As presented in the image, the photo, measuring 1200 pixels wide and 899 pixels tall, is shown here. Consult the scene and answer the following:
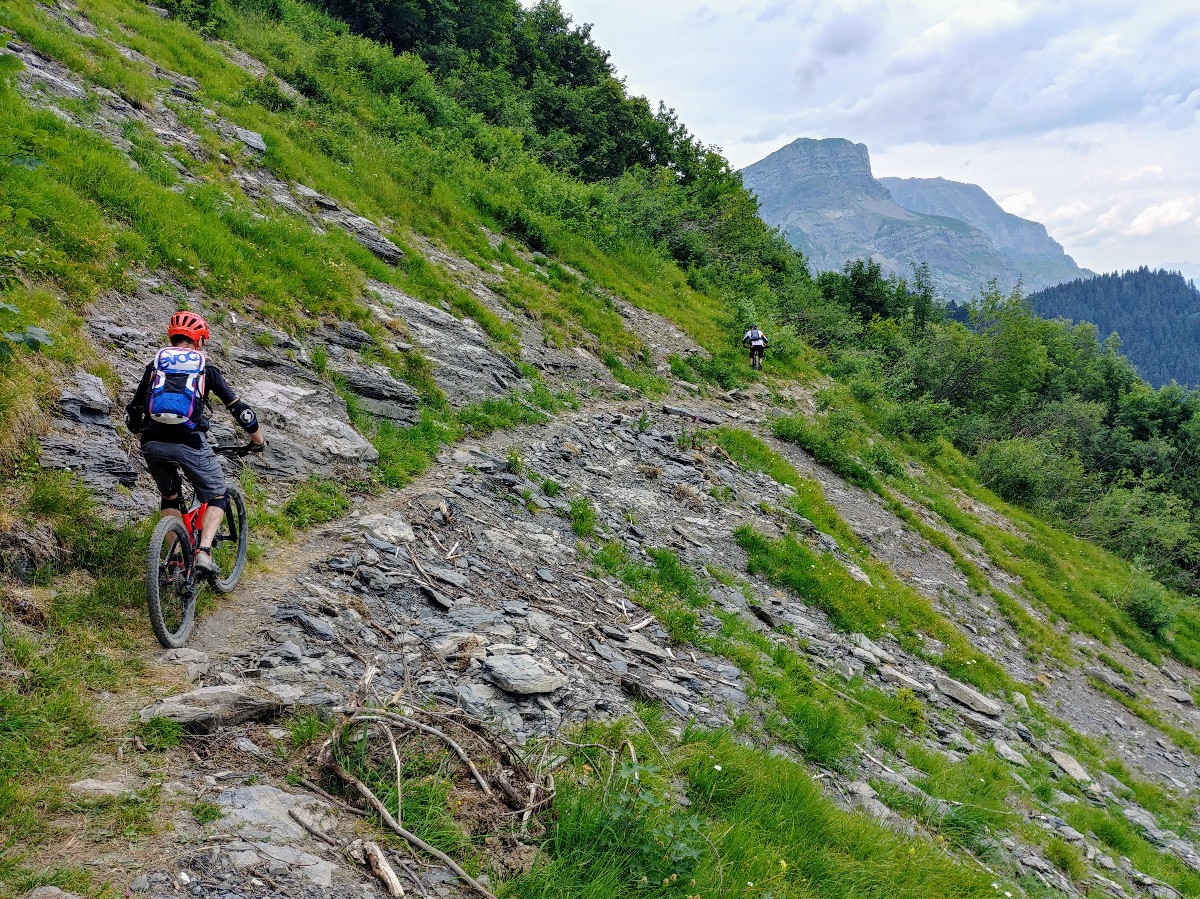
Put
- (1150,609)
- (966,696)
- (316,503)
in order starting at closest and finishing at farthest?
1. (316,503)
2. (966,696)
3. (1150,609)

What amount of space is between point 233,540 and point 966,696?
12.7 m

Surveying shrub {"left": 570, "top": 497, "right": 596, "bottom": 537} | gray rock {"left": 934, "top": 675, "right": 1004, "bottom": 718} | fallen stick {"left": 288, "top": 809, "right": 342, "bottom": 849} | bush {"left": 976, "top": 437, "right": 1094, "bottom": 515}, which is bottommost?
gray rock {"left": 934, "top": 675, "right": 1004, "bottom": 718}

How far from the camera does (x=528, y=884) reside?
3883 millimetres

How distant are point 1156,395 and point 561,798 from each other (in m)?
88.1

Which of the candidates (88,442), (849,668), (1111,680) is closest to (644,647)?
(849,668)

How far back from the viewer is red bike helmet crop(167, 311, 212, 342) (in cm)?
616

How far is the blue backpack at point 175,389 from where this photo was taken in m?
5.79

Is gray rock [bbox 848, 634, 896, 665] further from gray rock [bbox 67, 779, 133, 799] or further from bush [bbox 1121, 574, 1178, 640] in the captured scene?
Answer: bush [bbox 1121, 574, 1178, 640]

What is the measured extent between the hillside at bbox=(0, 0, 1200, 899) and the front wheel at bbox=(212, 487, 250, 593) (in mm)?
369

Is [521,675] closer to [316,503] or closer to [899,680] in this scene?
→ [316,503]

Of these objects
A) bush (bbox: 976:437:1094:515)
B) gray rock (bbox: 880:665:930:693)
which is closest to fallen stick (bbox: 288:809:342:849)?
gray rock (bbox: 880:665:930:693)

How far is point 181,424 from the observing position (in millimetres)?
5883

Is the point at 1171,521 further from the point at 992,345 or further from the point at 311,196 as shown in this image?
the point at 311,196

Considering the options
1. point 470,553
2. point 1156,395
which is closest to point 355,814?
point 470,553
